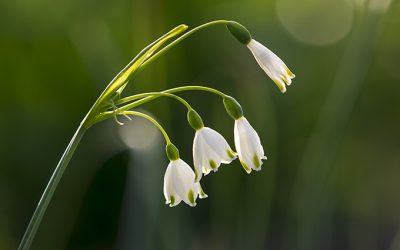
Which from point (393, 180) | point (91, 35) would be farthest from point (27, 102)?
point (393, 180)

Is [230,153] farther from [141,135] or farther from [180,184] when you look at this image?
[141,135]

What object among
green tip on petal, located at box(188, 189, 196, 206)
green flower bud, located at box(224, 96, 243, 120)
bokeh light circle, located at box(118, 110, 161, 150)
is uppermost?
green flower bud, located at box(224, 96, 243, 120)

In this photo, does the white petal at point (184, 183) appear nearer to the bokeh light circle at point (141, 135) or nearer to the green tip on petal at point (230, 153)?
the green tip on petal at point (230, 153)

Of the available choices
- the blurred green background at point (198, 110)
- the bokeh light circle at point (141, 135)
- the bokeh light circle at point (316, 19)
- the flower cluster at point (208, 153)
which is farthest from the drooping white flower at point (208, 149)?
the bokeh light circle at point (316, 19)

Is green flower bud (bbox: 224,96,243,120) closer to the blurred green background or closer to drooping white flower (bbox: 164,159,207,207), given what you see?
drooping white flower (bbox: 164,159,207,207)

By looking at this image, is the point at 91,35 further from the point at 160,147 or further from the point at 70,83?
the point at 160,147

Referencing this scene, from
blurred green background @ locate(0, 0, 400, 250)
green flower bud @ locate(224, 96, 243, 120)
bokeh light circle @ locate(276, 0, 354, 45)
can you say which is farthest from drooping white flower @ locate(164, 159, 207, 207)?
bokeh light circle @ locate(276, 0, 354, 45)
